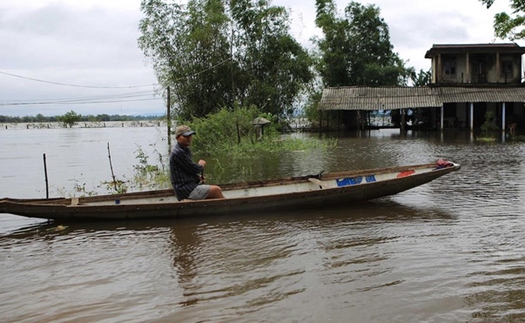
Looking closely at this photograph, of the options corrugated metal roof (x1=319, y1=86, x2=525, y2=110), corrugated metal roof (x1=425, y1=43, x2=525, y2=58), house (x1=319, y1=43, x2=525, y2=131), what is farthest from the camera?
corrugated metal roof (x1=425, y1=43, x2=525, y2=58)

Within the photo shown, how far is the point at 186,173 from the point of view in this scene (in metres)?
7.07

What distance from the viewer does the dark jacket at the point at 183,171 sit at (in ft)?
22.5

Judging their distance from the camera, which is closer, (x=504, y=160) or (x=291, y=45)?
(x=504, y=160)

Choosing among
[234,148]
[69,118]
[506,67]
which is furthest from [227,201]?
[69,118]

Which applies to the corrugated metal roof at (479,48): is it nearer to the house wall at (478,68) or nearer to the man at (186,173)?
the house wall at (478,68)

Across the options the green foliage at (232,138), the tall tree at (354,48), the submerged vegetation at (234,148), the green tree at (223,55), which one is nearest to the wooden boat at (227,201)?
the submerged vegetation at (234,148)

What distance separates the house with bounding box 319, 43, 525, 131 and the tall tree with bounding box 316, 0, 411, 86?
492cm

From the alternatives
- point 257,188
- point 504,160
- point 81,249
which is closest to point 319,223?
point 257,188

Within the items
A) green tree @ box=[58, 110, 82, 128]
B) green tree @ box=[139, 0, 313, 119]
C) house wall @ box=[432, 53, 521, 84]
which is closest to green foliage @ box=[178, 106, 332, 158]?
green tree @ box=[139, 0, 313, 119]

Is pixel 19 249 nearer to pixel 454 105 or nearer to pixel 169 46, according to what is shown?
pixel 169 46

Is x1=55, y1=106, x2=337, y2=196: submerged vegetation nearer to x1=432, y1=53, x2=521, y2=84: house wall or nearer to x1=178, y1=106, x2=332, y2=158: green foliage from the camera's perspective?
x1=178, y1=106, x2=332, y2=158: green foliage

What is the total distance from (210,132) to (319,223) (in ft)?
38.9

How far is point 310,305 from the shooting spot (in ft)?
13.4

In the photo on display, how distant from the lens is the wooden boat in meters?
6.94
